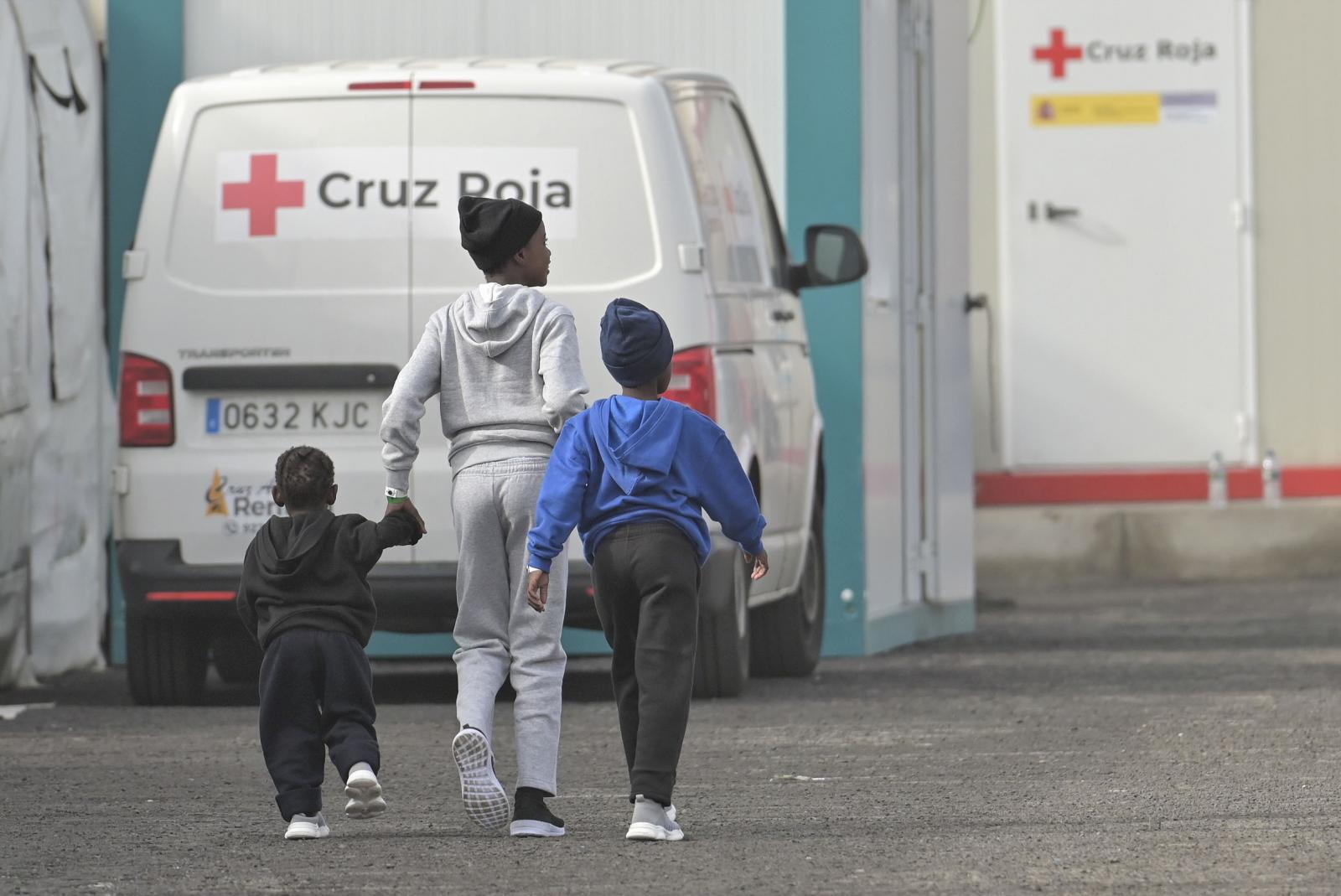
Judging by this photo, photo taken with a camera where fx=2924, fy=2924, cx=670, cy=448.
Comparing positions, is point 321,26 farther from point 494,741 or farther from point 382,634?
point 494,741

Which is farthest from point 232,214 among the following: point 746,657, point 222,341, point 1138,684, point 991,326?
point 991,326

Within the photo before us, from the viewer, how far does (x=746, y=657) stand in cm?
990

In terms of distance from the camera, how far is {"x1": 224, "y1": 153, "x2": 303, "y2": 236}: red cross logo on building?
936 cm

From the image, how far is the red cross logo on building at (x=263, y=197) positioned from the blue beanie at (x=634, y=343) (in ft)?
10.5

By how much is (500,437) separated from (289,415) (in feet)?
9.44

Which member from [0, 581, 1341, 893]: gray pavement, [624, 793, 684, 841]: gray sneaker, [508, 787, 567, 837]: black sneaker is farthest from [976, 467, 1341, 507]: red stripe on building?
[624, 793, 684, 841]: gray sneaker

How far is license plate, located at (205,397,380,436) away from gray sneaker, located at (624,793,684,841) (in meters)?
Result: 3.33

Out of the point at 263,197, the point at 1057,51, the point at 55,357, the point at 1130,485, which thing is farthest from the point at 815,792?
the point at 1057,51

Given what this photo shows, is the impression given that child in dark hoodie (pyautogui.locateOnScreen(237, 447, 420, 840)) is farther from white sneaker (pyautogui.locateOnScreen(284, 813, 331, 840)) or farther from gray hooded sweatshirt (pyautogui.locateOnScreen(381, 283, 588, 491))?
gray hooded sweatshirt (pyautogui.locateOnScreen(381, 283, 588, 491))

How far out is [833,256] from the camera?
10.4 metres

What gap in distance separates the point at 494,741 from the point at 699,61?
3.88 meters

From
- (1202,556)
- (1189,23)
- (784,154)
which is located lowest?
(1202,556)

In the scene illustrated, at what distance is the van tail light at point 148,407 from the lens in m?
9.30

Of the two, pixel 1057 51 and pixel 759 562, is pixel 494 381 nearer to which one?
pixel 759 562
